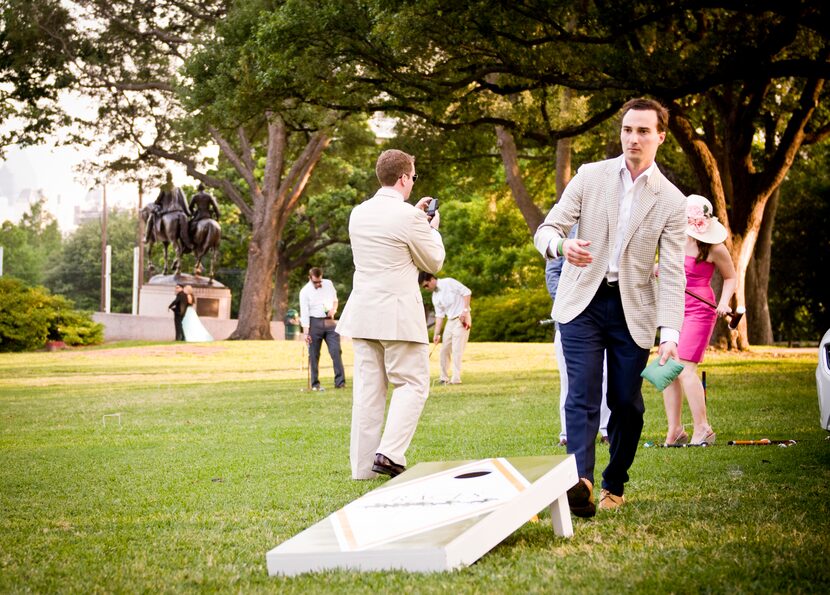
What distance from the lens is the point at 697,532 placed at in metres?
5.65

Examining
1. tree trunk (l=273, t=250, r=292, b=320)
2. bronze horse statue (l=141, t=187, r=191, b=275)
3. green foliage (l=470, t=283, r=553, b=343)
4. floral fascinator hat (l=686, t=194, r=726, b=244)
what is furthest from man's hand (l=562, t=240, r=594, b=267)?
tree trunk (l=273, t=250, r=292, b=320)

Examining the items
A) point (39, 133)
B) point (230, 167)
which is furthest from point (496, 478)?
point (230, 167)

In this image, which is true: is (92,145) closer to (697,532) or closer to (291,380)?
(291,380)

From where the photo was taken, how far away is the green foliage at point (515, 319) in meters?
49.7

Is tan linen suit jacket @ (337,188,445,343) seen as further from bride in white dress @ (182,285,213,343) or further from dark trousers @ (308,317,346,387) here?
bride in white dress @ (182,285,213,343)

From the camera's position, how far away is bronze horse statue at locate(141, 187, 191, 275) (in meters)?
46.4

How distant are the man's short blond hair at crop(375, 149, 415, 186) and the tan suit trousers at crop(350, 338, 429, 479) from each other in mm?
1258

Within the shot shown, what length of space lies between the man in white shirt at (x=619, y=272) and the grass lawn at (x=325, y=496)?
2.42 ft

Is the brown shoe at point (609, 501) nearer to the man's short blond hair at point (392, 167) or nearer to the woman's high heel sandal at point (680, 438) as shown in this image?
the man's short blond hair at point (392, 167)

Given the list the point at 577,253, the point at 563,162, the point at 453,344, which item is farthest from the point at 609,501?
the point at 563,162

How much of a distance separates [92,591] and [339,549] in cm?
108

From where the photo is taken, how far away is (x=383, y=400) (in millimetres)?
8625

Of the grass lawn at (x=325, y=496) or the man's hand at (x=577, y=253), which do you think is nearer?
the grass lawn at (x=325, y=496)

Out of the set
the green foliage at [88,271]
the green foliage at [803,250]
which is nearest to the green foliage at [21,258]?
the green foliage at [88,271]
